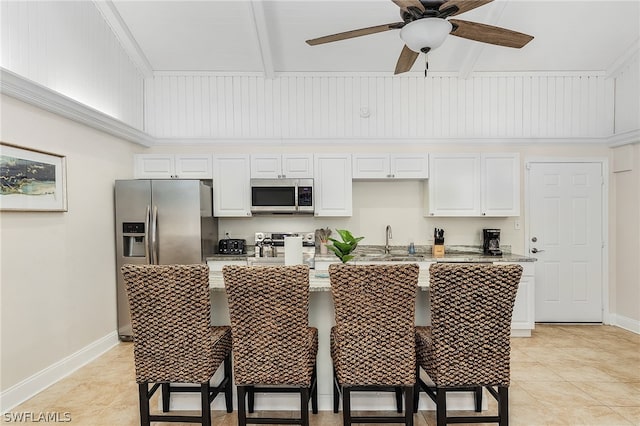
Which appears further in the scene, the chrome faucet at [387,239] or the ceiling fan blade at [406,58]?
the chrome faucet at [387,239]

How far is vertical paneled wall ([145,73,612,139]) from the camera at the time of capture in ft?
16.0

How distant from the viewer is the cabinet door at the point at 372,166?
4707 mm

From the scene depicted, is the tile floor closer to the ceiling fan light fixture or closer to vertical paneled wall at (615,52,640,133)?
the ceiling fan light fixture

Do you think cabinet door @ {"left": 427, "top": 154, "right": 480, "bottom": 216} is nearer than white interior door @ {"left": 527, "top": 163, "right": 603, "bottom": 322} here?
Yes

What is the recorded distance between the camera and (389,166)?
4707mm

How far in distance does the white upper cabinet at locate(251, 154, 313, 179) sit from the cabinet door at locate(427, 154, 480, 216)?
5.09ft

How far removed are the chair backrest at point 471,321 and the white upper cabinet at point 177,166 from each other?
11.6 ft

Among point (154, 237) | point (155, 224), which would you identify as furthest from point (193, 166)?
point (154, 237)

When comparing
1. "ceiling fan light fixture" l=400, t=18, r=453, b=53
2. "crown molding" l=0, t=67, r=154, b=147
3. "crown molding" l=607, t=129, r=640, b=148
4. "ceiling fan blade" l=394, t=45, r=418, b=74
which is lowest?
"crown molding" l=607, t=129, r=640, b=148

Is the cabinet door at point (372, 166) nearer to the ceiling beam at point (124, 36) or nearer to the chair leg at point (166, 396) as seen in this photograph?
the ceiling beam at point (124, 36)

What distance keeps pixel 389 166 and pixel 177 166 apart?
105 inches

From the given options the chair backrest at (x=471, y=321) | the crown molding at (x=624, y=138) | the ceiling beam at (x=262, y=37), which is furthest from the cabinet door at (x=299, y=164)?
the crown molding at (x=624, y=138)

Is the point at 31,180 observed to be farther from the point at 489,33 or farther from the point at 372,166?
the point at 489,33

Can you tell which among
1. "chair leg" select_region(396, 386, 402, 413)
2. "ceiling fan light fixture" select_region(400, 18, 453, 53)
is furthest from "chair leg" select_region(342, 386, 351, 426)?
"ceiling fan light fixture" select_region(400, 18, 453, 53)
